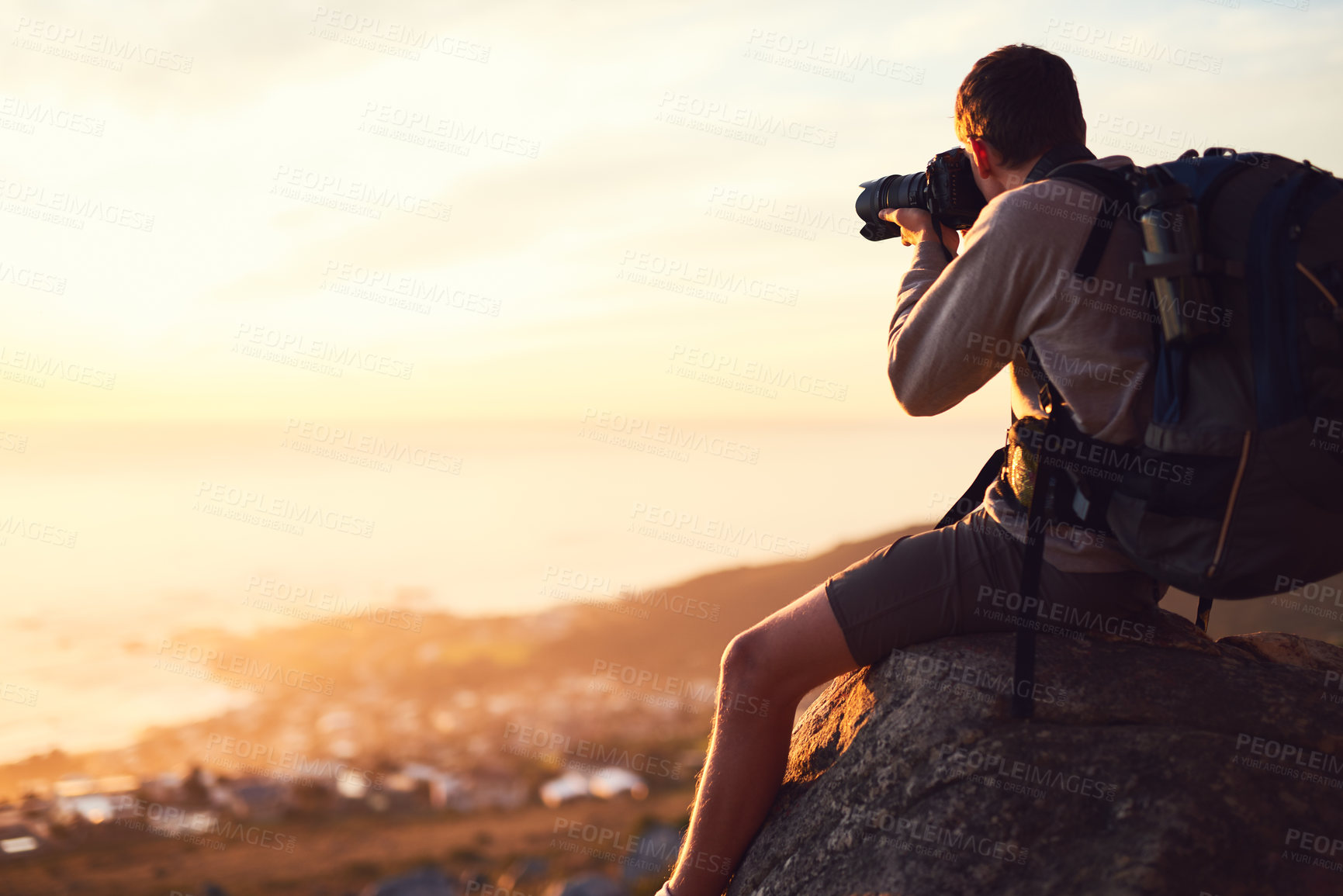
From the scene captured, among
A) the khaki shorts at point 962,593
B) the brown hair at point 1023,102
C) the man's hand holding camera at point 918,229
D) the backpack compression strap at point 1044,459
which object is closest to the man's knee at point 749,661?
the khaki shorts at point 962,593

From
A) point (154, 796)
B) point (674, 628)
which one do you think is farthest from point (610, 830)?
point (674, 628)

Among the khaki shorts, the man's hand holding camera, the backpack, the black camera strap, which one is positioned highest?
the black camera strap

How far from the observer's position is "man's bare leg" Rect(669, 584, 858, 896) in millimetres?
2896

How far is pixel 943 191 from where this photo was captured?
9.98 feet

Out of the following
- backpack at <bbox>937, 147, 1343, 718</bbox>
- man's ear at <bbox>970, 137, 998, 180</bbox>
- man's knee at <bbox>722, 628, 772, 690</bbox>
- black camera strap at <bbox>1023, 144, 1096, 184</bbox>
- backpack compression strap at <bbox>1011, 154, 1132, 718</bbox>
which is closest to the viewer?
backpack at <bbox>937, 147, 1343, 718</bbox>

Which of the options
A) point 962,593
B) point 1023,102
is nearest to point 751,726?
point 962,593

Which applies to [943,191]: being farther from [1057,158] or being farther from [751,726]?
[751,726]

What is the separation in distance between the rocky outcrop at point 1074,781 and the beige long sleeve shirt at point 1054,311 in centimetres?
61

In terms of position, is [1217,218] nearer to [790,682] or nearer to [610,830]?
[790,682]

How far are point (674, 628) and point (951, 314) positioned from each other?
49.9 meters

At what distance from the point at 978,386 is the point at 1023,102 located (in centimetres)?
89

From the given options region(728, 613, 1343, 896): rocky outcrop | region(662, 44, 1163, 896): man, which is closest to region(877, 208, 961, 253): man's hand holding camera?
region(662, 44, 1163, 896): man

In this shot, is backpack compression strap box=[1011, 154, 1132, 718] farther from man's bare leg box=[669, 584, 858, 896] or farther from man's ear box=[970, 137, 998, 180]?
man's bare leg box=[669, 584, 858, 896]

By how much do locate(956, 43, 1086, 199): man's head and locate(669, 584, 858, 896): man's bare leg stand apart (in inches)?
60.0
